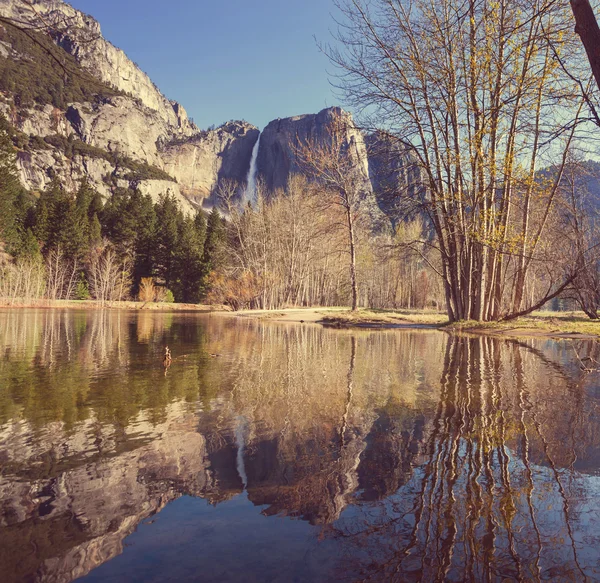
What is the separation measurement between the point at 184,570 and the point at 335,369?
5656 mm

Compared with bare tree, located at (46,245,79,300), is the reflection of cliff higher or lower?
lower

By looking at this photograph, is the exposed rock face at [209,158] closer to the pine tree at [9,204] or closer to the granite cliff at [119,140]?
the granite cliff at [119,140]

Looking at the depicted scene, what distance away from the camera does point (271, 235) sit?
119ft

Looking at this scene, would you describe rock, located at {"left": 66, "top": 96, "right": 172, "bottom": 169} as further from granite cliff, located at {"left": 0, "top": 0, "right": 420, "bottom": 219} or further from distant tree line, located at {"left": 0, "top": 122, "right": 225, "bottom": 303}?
distant tree line, located at {"left": 0, "top": 122, "right": 225, "bottom": 303}

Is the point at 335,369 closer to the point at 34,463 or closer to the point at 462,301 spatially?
the point at 34,463

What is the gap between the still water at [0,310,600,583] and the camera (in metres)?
2.00

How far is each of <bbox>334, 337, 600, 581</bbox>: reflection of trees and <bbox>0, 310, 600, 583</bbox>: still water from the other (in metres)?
0.01

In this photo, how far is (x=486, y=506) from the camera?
8.09 feet

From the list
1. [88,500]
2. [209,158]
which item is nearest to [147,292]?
[88,500]

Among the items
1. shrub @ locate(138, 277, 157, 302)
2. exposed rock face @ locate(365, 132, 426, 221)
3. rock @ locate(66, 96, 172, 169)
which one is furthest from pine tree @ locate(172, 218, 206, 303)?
rock @ locate(66, 96, 172, 169)

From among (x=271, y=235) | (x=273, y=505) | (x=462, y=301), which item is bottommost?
(x=273, y=505)

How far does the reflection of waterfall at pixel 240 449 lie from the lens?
9.82 ft

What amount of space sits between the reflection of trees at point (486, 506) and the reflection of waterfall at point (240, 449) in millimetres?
846

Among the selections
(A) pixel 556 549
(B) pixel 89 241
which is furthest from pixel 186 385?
(B) pixel 89 241
